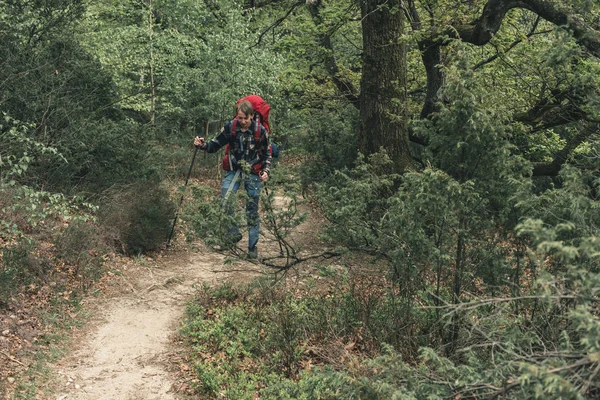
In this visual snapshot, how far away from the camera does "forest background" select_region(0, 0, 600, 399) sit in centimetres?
411

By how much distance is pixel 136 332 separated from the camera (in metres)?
7.01

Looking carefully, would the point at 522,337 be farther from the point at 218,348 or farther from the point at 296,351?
the point at 218,348

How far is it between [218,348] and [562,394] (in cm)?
435

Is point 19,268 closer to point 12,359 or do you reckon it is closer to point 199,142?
point 12,359

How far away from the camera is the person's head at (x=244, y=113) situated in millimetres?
8023

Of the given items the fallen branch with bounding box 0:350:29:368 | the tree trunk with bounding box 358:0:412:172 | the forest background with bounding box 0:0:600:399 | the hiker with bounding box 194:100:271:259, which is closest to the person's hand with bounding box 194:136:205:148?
the hiker with bounding box 194:100:271:259

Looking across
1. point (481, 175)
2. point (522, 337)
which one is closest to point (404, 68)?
point (481, 175)

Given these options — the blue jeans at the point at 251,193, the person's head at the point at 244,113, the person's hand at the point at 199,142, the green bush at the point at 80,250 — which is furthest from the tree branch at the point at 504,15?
the green bush at the point at 80,250

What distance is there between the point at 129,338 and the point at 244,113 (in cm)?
323

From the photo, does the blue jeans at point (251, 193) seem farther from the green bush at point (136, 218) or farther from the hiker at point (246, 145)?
the green bush at point (136, 218)

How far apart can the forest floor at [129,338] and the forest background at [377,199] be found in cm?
27

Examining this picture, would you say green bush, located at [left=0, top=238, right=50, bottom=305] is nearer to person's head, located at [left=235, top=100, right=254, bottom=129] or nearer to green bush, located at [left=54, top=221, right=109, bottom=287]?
green bush, located at [left=54, top=221, right=109, bottom=287]

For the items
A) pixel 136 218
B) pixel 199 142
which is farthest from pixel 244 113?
pixel 136 218

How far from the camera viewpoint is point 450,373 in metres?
3.91
